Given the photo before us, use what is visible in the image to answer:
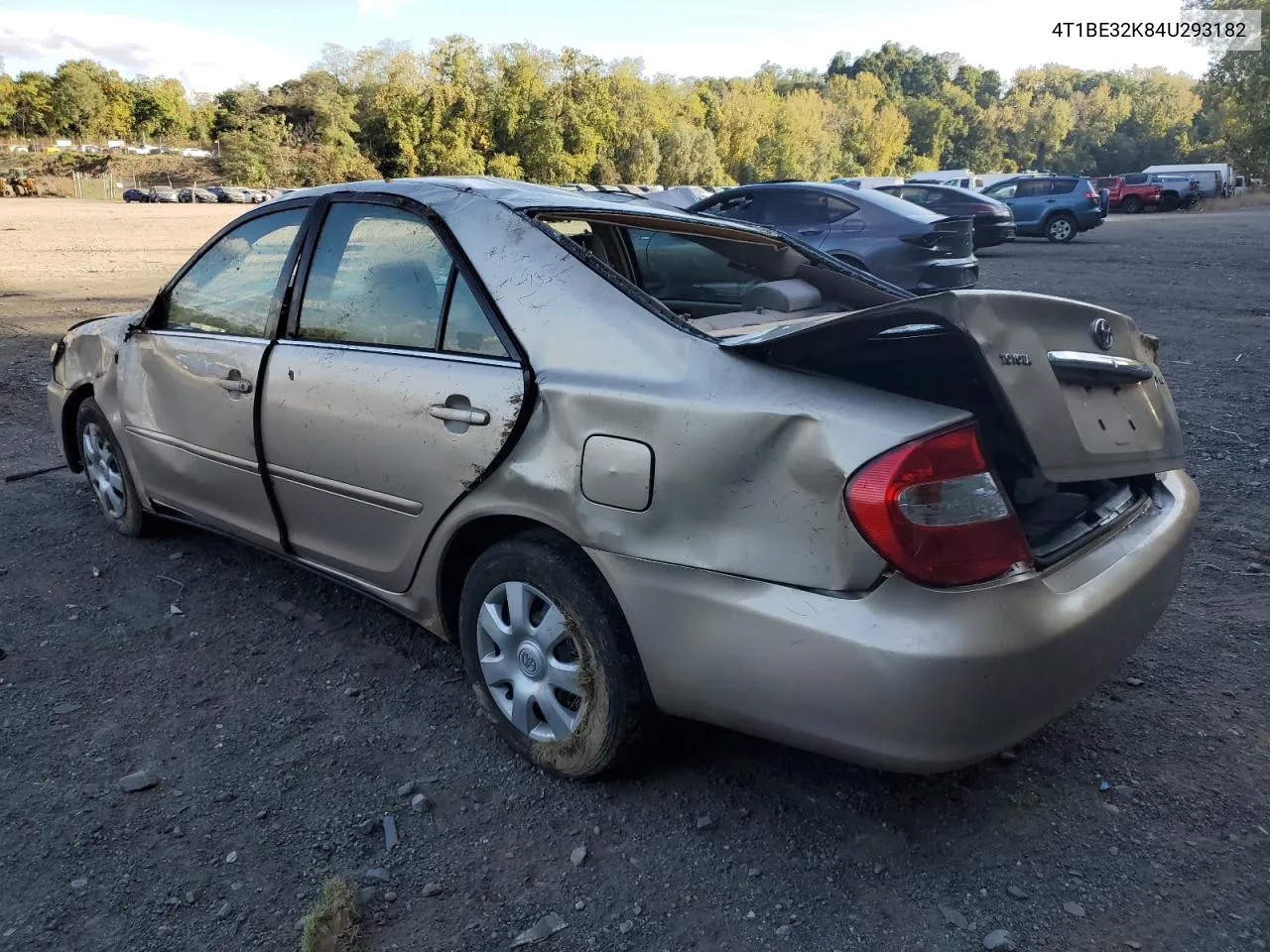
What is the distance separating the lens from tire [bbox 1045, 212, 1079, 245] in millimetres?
24531

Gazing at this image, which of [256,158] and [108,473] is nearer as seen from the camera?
[108,473]

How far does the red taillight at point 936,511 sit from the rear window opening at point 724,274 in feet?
3.75

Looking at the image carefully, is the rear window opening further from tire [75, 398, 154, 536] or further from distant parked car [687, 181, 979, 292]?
distant parked car [687, 181, 979, 292]

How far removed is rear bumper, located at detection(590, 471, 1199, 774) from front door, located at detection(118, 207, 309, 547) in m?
1.69

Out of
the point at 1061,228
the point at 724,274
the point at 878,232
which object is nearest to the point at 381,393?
the point at 724,274

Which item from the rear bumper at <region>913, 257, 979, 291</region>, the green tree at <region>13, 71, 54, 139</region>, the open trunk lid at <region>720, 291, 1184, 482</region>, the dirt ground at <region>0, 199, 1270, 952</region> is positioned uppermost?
the green tree at <region>13, 71, 54, 139</region>

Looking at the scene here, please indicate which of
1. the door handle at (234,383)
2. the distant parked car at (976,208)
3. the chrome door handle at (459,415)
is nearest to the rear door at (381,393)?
the chrome door handle at (459,415)

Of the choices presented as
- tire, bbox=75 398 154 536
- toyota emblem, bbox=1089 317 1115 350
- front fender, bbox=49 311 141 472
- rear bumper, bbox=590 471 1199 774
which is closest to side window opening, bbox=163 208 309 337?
front fender, bbox=49 311 141 472

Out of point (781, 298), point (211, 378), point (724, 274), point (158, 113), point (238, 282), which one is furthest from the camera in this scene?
point (158, 113)

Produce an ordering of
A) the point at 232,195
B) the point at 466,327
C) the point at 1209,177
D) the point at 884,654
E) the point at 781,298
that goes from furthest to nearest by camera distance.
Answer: the point at 232,195, the point at 1209,177, the point at 781,298, the point at 466,327, the point at 884,654

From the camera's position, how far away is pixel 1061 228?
2467 centimetres

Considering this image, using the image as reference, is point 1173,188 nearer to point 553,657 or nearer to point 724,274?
point 724,274

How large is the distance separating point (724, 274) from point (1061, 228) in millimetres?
24003

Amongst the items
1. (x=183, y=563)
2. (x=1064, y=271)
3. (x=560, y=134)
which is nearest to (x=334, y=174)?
(x=560, y=134)
